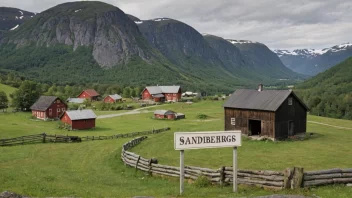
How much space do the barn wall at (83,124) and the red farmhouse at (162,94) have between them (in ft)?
210

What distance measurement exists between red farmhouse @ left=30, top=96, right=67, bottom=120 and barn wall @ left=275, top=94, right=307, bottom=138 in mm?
60444

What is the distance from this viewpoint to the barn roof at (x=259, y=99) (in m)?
45.4

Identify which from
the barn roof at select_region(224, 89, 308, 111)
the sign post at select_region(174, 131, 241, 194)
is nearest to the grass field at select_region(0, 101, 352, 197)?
the sign post at select_region(174, 131, 241, 194)

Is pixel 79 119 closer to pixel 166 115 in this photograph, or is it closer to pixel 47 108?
pixel 47 108

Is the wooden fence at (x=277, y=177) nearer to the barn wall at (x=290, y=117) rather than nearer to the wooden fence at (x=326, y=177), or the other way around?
the wooden fence at (x=326, y=177)

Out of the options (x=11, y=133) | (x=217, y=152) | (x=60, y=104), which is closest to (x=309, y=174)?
(x=217, y=152)

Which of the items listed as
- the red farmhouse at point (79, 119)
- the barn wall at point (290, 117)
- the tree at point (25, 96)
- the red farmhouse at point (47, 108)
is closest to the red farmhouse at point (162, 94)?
the tree at point (25, 96)

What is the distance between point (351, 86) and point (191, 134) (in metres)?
181

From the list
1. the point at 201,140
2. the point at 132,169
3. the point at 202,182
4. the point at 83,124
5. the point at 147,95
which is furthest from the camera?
the point at 147,95

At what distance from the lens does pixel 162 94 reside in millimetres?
138250

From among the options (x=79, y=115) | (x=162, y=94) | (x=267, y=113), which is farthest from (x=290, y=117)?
(x=162, y=94)

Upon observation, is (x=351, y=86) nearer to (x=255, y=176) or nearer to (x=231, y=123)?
(x=231, y=123)

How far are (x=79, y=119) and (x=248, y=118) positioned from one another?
1466 inches

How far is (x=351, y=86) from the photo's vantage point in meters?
174
